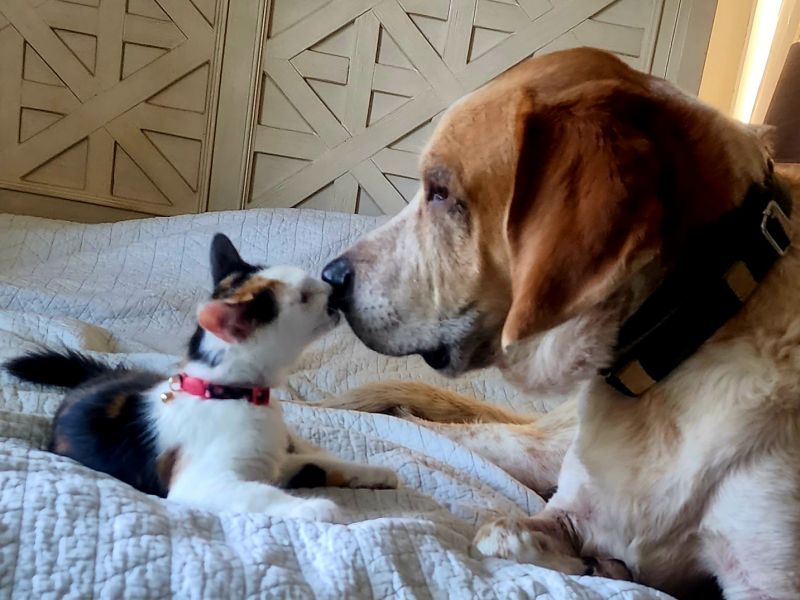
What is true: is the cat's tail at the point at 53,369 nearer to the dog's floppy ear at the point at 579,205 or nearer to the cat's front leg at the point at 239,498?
the cat's front leg at the point at 239,498

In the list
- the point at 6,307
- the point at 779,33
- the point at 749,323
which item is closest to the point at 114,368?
the point at 6,307

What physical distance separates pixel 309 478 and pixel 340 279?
267 millimetres

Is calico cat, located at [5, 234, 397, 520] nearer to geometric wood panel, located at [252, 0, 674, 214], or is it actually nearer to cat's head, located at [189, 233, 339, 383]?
cat's head, located at [189, 233, 339, 383]

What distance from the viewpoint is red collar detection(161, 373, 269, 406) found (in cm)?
108

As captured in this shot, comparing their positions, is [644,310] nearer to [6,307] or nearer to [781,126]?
[781,126]

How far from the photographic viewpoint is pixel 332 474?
1.13 metres

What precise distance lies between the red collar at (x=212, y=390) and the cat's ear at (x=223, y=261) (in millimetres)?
208

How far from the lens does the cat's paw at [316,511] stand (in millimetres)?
909

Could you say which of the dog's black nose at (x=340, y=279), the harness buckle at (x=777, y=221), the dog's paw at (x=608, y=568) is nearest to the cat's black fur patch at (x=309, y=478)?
the dog's black nose at (x=340, y=279)

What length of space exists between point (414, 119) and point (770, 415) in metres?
2.11

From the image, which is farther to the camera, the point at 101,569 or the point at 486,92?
the point at 486,92

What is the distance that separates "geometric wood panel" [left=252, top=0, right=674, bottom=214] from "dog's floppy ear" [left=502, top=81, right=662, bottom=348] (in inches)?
76.8

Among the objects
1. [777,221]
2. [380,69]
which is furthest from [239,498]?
[380,69]

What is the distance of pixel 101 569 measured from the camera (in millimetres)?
650
